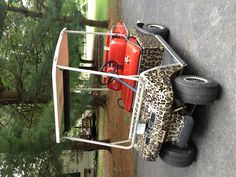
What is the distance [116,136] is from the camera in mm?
6750

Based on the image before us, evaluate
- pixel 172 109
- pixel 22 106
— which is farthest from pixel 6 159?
pixel 172 109

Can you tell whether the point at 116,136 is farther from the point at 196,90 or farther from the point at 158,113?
the point at 196,90

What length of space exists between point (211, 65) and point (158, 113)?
0.73m

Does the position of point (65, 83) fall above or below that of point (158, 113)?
above

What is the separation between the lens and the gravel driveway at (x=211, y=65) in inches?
102

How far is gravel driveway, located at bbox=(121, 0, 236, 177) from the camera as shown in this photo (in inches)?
102

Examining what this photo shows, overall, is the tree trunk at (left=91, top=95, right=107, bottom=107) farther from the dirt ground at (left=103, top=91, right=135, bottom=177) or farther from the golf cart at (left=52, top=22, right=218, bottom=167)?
the golf cart at (left=52, top=22, right=218, bottom=167)

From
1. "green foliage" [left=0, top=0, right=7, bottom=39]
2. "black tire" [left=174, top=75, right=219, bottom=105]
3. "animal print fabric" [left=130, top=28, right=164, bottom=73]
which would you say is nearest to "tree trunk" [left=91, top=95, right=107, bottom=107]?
"green foliage" [left=0, top=0, right=7, bottom=39]

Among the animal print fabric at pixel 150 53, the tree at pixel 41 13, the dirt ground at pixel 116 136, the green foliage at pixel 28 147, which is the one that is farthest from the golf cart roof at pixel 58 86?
the dirt ground at pixel 116 136

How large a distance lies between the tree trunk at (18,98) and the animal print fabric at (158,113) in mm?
2705

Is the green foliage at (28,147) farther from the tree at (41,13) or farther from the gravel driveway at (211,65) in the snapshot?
the gravel driveway at (211,65)

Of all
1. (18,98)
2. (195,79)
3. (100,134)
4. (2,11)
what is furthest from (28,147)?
(100,134)

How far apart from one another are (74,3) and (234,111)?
14.5ft

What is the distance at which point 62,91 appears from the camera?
2.92 metres
